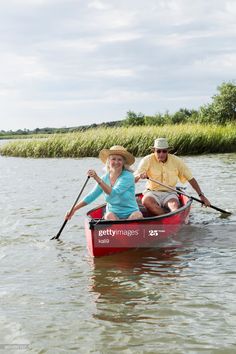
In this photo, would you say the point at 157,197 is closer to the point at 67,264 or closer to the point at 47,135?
the point at 67,264

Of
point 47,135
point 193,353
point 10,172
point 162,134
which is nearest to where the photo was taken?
point 193,353

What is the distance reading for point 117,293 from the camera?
588 centimetres

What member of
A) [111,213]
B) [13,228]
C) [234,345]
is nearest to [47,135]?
[13,228]

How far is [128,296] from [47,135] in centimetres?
2745

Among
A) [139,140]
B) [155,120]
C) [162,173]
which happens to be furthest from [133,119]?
[162,173]

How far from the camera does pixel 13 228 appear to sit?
10.3 m

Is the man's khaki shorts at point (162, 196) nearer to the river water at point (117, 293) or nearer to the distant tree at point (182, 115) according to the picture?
the river water at point (117, 293)

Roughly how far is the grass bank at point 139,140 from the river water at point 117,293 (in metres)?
17.3

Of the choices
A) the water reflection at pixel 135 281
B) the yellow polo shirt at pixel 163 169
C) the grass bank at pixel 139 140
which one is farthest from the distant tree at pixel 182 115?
the water reflection at pixel 135 281

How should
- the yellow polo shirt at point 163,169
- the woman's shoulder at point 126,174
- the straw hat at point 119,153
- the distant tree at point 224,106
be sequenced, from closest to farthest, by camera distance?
the straw hat at point 119,153, the woman's shoulder at point 126,174, the yellow polo shirt at point 163,169, the distant tree at point 224,106

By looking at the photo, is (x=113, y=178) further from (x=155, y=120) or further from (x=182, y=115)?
(x=182, y=115)

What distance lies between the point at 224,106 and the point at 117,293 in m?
62.8

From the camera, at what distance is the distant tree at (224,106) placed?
6644cm
